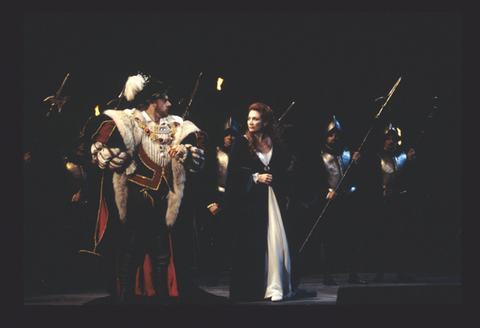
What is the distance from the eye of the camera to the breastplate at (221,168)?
21.6 feet

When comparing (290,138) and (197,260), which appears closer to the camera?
(197,260)

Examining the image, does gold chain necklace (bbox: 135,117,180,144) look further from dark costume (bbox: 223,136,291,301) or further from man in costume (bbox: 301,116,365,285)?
man in costume (bbox: 301,116,365,285)

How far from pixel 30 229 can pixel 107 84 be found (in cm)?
176

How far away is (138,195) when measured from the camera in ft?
17.5

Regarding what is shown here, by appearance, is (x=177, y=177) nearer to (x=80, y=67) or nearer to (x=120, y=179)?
(x=120, y=179)

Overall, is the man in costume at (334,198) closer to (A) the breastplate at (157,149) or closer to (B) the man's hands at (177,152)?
(B) the man's hands at (177,152)

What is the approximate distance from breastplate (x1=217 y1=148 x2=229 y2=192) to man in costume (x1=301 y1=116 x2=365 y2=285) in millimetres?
918

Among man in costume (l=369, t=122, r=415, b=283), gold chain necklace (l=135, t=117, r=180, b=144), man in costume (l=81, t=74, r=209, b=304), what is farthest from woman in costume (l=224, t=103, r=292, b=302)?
man in costume (l=369, t=122, r=415, b=283)

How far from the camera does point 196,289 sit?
17.6 feet

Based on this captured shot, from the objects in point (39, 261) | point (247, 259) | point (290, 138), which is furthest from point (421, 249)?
point (39, 261)

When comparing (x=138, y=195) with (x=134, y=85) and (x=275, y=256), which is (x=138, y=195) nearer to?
(x=134, y=85)

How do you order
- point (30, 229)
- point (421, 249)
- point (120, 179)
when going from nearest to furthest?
point (120, 179) < point (30, 229) < point (421, 249)

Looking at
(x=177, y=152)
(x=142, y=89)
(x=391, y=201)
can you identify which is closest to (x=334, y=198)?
(x=391, y=201)

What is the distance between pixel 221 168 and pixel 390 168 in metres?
1.91
